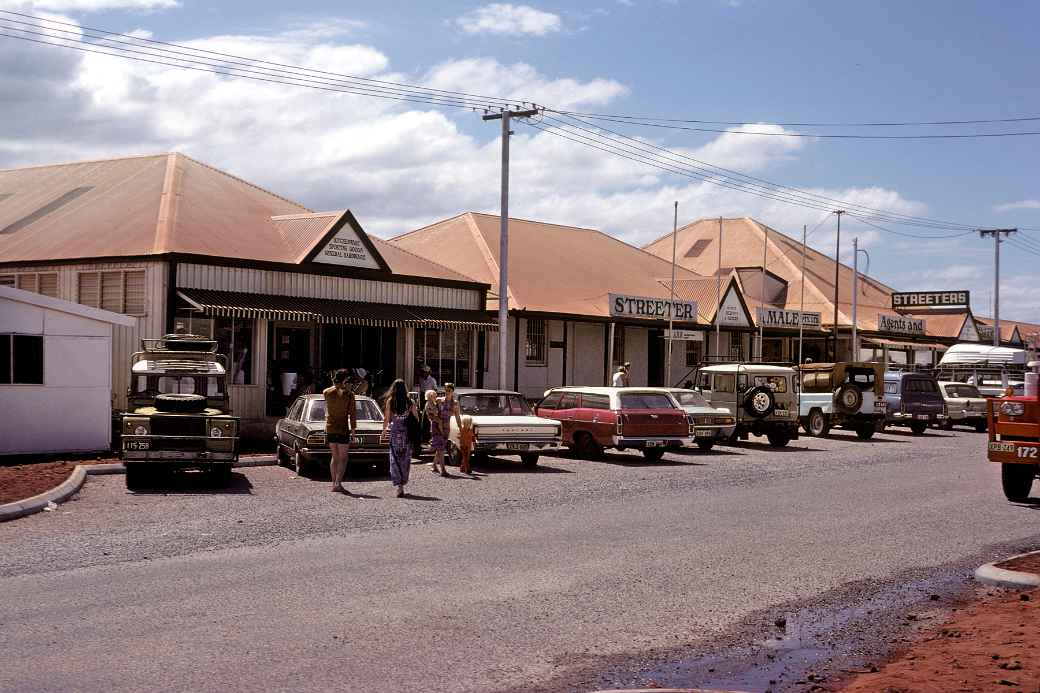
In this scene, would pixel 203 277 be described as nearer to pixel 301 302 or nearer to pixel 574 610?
pixel 301 302

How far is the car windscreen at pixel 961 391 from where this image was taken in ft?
128

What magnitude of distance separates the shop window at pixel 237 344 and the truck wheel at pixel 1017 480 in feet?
55.5

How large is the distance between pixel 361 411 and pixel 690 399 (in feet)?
33.1

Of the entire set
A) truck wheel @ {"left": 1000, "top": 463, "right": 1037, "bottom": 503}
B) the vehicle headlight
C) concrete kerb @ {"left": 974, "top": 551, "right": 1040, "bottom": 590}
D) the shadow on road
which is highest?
the vehicle headlight

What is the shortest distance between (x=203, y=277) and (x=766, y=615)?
1965 centimetres

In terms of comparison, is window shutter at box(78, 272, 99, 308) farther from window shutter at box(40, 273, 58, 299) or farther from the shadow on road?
the shadow on road

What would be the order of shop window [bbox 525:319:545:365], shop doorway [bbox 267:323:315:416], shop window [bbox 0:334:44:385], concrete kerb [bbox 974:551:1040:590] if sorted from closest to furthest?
concrete kerb [bbox 974:551:1040:590] → shop window [bbox 0:334:44:385] → shop doorway [bbox 267:323:315:416] → shop window [bbox 525:319:545:365]

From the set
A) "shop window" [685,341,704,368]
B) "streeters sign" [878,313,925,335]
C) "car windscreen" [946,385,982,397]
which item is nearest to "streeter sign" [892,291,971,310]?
"streeters sign" [878,313,925,335]

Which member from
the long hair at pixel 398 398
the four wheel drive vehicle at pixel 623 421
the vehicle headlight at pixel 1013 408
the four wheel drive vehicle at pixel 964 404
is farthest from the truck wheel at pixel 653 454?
the four wheel drive vehicle at pixel 964 404

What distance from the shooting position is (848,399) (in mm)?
32406

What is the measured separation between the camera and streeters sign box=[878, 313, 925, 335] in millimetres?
57344

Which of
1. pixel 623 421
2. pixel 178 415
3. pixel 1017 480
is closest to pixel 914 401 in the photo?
pixel 623 421

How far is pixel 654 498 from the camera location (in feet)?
55.7

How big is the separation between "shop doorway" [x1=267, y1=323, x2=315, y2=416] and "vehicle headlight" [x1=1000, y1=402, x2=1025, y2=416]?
16.1 meters
